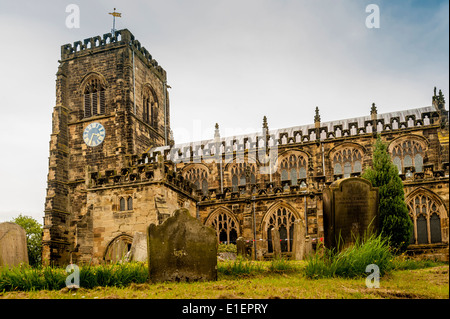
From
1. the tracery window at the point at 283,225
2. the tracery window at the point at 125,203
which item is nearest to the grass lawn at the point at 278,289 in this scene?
the tracery window at the point at 125,203

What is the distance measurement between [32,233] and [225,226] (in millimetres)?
24613

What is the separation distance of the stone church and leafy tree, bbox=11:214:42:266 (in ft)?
34.5

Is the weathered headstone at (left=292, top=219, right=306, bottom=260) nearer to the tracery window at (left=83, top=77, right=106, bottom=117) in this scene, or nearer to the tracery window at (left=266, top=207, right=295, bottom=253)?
the tracery window at (left=266, top=207, right=295, bottom=253)

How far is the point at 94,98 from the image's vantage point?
120ft

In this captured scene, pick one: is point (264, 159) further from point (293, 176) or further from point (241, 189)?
point (241, 189)

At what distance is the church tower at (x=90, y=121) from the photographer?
3306 cm

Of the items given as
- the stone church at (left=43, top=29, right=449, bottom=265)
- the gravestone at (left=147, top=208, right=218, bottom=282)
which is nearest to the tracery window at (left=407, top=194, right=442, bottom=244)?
the stone church at (left=43, top=29, right=449, bottom=265)

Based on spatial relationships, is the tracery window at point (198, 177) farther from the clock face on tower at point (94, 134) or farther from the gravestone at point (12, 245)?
the gravestone at point (12, 245)

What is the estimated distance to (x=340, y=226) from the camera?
11094 mm

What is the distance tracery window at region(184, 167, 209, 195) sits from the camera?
34.6 metres

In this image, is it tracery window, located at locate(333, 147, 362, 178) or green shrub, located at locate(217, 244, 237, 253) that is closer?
A: green shrub, located at locate(217, 244, 237, 253)
